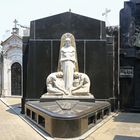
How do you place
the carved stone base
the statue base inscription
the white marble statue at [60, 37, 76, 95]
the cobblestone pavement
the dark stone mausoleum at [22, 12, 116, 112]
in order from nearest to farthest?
the statue base inscription, the cobblestone pavement, the carved stone base, the white marble statue at [60, 37, 76, 95], the dark stone mausoleum at [22, 12, 116, 112]

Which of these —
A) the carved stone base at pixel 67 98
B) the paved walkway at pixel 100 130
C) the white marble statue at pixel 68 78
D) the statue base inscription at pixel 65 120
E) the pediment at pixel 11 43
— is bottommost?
the paved walkway at pixel 100 130

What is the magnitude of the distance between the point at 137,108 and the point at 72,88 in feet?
12.0

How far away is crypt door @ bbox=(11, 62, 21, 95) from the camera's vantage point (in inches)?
1126

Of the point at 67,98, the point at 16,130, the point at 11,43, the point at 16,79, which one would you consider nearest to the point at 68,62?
the point at 67,98

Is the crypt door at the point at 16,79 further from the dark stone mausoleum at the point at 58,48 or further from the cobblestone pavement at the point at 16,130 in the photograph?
the cobblestone pavement at the point at 16,130

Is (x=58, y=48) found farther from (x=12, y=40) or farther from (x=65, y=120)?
(x=12, y=40)

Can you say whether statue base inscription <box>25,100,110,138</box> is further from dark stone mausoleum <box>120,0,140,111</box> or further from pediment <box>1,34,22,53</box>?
pediment <box>1,34,22,53</box>

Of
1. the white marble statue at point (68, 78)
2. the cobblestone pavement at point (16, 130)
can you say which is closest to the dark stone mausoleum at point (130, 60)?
the white marble statue at point (68, 78)

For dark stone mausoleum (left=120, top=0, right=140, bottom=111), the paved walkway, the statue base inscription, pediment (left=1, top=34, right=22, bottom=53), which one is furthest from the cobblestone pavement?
pediment (left=1, top=34, right=22, bottom=53)

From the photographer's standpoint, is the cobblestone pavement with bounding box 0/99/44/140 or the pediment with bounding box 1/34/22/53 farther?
the pediment with bounding box 1/34/22/53

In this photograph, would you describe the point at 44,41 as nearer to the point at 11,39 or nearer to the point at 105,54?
the point at 105,54

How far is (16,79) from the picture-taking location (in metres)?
28.8

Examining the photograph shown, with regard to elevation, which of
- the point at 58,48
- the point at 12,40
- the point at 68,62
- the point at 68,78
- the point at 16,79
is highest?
the point at 12,40

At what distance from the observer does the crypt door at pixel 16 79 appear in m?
28.6
